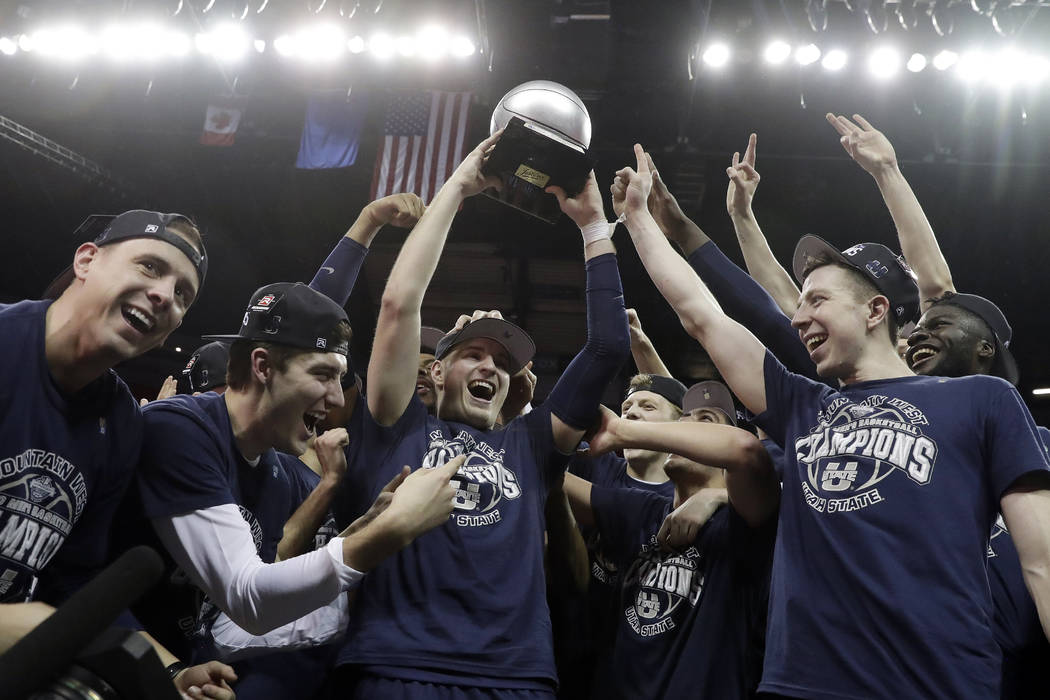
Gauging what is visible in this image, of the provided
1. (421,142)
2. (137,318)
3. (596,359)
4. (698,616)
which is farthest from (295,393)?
(421,142)

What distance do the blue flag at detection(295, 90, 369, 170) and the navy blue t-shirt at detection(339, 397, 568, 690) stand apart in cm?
546

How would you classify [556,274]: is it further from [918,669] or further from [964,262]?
[918,669]

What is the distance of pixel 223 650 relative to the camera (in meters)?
2.23

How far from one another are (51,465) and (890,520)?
185 centimetres

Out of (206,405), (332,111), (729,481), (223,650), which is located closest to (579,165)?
(729,481)

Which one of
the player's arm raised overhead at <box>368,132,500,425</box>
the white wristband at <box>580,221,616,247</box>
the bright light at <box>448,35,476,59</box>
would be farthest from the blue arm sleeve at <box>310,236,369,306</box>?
the bright light at <box>448,35,476,59</box>

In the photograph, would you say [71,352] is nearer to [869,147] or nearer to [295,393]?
[295,393]

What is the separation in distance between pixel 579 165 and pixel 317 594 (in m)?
1.57

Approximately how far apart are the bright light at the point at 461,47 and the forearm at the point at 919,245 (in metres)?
4.85

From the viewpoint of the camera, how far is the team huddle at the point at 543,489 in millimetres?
1752

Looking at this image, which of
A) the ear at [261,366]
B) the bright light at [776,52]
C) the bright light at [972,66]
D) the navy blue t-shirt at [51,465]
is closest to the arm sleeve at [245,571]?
the navy blue t-shirt at [51,465]

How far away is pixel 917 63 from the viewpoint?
22.1 ft

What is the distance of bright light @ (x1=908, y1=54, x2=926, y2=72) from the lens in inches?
263

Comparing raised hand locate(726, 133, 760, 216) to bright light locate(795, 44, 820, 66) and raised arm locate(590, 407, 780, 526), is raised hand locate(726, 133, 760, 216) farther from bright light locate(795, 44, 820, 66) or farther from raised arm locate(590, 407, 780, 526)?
bright light locate(795, 44, 820, 66)
